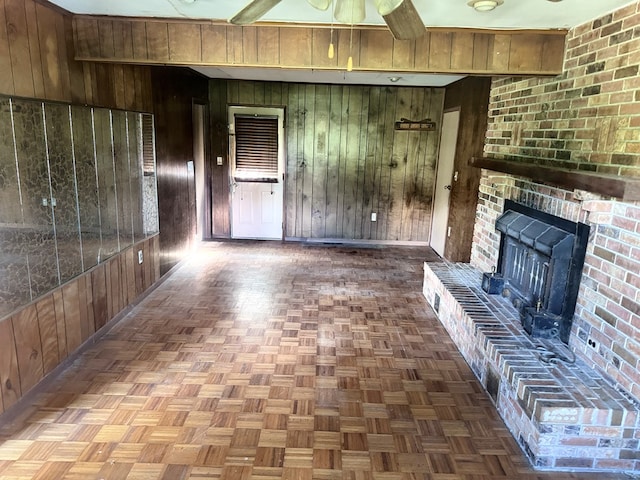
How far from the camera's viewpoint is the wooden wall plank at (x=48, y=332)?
246cm

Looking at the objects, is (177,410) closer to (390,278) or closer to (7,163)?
(7,163)

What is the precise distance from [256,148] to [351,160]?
130 cm

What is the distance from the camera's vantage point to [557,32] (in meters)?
2.77

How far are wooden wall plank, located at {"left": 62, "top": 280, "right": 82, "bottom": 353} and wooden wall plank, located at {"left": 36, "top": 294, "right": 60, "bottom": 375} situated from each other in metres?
0.12

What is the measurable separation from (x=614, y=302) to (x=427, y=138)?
4045 millimetres

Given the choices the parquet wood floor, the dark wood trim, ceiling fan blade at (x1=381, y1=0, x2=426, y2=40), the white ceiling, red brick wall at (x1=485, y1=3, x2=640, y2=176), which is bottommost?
the parquet wood floor

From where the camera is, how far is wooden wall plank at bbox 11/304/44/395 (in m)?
2.27

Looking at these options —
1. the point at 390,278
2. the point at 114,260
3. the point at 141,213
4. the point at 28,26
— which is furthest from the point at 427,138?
the point at 28,26

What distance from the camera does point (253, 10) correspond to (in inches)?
73.4

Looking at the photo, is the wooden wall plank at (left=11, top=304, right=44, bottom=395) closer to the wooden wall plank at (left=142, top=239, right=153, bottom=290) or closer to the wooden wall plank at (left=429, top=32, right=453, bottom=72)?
the wooden wall plank at (left=142, top=239, right=153, bottom=290)

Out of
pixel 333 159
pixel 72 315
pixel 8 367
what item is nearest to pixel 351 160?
pixel 333 159

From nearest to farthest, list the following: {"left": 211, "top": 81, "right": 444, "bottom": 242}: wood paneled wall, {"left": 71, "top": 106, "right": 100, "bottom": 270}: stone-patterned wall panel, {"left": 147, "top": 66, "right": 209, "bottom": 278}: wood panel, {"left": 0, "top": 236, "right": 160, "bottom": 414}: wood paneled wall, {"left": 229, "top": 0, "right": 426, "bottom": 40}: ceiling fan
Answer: {"left": 229, "top": 0, "right": 426, "bottom": 40}: ceiling fan → {"left": 0, "top": 236, "right": 160, "bottom": 414}: wood paneled wall → {"left": 71, "top": 106, "right": 100, "bottom": 270}: stone-patterned wall panel → {"left": 147, "top": 66, "right": 209, "bottom": 278}: wood panel → {"left": 211, "top": 81, "right": 444, "bottom": 242}: wood paneled wall

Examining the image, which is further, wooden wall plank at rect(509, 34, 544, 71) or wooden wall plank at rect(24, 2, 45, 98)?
wooden wall plank at rect(509, 34, 544, 71)

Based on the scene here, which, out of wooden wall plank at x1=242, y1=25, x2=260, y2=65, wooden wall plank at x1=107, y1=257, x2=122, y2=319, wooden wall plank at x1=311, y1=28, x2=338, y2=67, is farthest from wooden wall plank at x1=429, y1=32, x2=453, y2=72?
wooden wall plank at x1=107, y1=257, x2=122, y2=319
